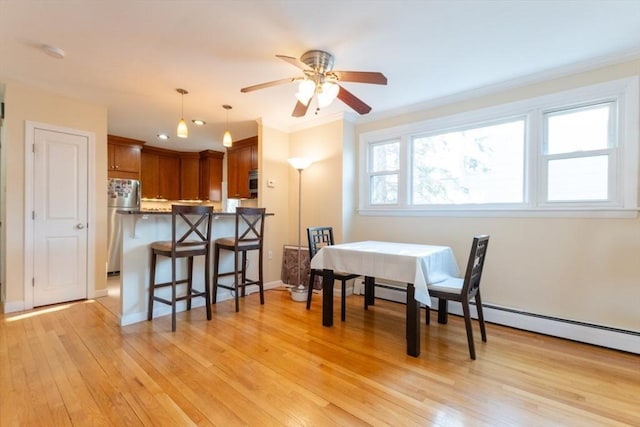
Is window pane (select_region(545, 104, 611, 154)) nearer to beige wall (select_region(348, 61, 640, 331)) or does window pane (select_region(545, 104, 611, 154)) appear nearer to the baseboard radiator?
beige wall (select_region(348, 61, 640, 331))

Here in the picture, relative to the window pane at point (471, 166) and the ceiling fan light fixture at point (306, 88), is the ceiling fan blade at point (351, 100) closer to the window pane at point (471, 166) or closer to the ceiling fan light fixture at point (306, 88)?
the ceiling fan light fixture at point (306, 88)

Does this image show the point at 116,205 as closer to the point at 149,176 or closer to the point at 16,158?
the point at 149,176

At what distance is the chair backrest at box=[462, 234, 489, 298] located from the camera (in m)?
2.23

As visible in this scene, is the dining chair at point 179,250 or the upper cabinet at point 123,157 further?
the upper cabinet at point 123,157

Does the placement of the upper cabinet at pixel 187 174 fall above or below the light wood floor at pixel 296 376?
above

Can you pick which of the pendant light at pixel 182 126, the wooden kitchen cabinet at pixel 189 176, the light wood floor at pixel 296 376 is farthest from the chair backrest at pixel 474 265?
the wooden kitchen cabinet at pixel 189 176

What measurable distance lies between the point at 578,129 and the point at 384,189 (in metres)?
2.01

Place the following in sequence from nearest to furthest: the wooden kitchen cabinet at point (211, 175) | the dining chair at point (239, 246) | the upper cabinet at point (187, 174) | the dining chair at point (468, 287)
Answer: the dining chair at point (468, 287) → the dining chair at point (239, 246) → the upper cabinet at point (187, 174) → the wooden kitchen cabinet at point (211, 175)

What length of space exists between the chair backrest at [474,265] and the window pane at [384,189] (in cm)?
153

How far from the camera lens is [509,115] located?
9.81ft

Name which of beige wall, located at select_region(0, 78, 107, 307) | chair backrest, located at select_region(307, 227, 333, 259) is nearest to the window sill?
chair backrest, located at select_region(307, 227, 333, 259)

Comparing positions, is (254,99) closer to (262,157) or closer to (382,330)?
(262,157)

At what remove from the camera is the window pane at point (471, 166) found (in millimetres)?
3016

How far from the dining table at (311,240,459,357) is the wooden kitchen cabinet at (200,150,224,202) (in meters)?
4.35
